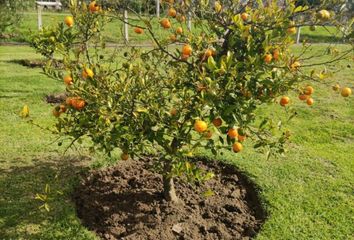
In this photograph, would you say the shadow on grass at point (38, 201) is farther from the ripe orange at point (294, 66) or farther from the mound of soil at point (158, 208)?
the ripe orange at point (294, 66)

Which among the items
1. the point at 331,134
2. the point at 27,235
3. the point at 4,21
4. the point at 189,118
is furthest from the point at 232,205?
the point at 4,21

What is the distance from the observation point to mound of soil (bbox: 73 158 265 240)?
3.47 meters

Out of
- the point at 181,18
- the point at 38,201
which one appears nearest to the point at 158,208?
the point at 38,201

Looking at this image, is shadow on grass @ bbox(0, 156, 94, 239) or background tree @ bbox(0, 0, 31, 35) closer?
shadow on grass @ bbox(0, 156, 94, 239)

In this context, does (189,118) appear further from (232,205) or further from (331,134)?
(331,134)

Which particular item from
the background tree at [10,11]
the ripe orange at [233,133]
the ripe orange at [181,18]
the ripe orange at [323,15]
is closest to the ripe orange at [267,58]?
the ripe orange at [323,15]

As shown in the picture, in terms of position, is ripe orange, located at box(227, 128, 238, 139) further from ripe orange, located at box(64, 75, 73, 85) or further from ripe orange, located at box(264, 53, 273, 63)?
ripe orange, located at box(64, 75, 73, 85)

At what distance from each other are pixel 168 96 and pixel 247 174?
6.14 feet

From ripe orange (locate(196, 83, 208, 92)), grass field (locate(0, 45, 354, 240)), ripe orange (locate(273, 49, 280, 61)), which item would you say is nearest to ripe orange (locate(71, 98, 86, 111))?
ripe orange (locate(196, 83, 208, 92))

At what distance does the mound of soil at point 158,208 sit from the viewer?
3475 mm

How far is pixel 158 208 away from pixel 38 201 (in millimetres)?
1151

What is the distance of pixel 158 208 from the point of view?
12.2 feet

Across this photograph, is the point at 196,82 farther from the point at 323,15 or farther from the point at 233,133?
the point at 323,15

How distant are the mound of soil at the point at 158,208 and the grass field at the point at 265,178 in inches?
5.8
